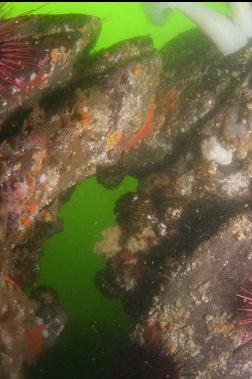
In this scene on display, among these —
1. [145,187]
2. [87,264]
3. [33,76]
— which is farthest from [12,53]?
[87,264]

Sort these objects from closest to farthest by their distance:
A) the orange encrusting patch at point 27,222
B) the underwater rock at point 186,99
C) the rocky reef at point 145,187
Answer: the orange encrusting patch at point 27,222 < the rocky reef at point 145,187 < the underwater rock at point 186,99

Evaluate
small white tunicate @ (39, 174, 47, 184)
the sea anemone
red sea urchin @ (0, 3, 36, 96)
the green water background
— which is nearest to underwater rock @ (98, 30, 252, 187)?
the sea anemone

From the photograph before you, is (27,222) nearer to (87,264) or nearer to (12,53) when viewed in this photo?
(12,53)

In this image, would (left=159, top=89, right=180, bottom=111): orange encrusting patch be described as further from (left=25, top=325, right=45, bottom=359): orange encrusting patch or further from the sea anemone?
(left=25, top=325, right=45, bottom=359): orange encrusting patch

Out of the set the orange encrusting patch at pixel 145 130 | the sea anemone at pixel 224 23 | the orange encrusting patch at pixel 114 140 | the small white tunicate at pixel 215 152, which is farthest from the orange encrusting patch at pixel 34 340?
the sea anemone at pixel 224 23

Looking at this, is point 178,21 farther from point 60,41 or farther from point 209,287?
point 209,287

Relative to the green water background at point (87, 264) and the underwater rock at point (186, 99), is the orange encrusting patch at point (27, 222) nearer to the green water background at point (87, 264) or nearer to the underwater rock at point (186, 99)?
the underwater rock at point (186, 99)
